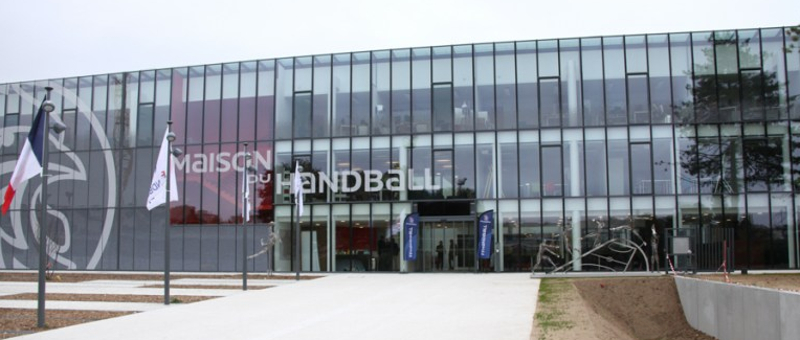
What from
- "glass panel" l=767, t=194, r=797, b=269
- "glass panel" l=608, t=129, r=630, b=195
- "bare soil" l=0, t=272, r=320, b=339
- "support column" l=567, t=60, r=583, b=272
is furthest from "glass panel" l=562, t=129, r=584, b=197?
"bare soil" l=0, t=272, r=320, b=339

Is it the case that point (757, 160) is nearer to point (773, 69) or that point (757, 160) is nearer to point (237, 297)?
point (773, 69)

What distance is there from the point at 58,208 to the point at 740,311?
110 ft

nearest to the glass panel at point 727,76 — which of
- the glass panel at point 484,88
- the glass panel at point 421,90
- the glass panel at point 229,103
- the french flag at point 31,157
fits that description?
the glass panel at point 484,88

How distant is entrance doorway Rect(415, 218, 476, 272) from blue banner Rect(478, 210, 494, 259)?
21.5 inches

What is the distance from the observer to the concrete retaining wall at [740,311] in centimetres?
1100

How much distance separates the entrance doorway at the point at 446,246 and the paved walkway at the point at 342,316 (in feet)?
26.7

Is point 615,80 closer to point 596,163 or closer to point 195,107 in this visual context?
point 596,163

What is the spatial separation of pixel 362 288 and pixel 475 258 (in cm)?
948

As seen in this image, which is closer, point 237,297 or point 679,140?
point 237,297

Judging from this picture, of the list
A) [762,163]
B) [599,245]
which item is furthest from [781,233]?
[599,245]

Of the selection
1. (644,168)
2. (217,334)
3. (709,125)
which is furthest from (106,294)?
(709,125)

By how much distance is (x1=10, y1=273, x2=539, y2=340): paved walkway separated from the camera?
13005 millimetres

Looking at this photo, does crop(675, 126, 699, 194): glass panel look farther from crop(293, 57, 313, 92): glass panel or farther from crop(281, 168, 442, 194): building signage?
crop(293, 57, 313, 92): glass panel

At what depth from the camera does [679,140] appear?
30.8 m
